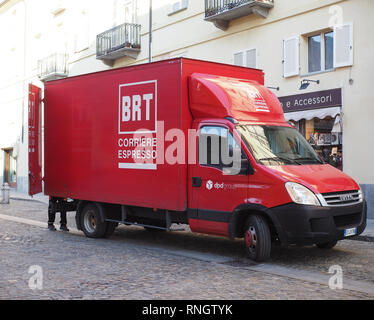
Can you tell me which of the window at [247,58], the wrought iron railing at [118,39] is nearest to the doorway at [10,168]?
the wrought iron railing at [118,39]

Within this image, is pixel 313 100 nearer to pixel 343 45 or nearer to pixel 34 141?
pixel 343 45

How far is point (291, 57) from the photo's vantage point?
16188mm

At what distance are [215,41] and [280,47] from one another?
3158 mm

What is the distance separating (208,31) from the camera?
19312 mm

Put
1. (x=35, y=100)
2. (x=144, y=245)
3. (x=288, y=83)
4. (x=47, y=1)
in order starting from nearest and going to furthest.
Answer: (x=144, y=245), (x=35, y=100), (x=288, y=83), (x=47, y=1)

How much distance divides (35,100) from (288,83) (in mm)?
7860

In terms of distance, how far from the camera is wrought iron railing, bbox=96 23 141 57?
22.9m

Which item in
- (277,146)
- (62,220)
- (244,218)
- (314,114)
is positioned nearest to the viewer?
(244,218)

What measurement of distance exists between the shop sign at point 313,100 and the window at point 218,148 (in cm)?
717

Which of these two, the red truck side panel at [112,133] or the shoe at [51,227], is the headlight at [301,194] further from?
the shoe at [51,227]

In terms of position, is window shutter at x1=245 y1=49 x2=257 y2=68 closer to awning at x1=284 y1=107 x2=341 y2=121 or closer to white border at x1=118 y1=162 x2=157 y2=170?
awning at x1=284 y1=107 x2=341 y2=121

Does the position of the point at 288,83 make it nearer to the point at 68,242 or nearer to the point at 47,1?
the point at 68,242

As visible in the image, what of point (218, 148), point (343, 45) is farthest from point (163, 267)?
point (343, 45)
